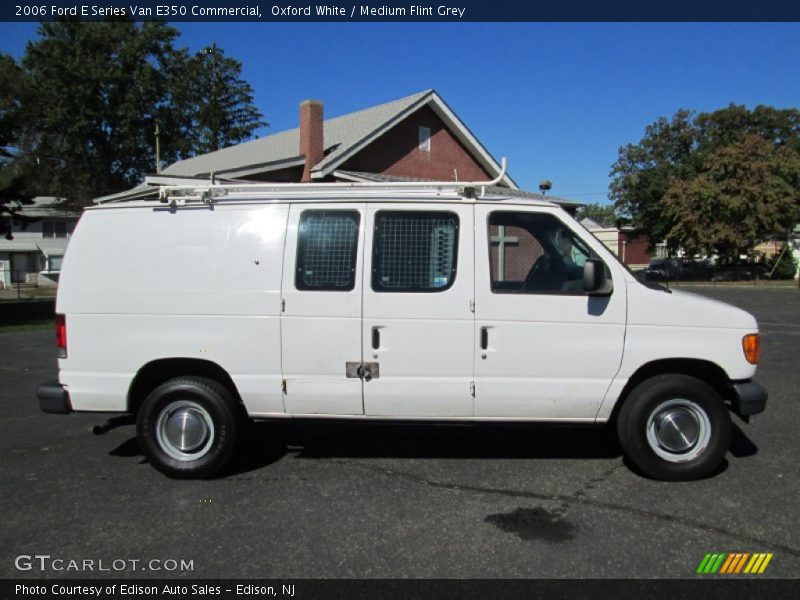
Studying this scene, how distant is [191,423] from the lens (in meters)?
4.71

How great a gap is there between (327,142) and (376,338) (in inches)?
790

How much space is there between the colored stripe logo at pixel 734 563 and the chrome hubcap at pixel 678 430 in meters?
1.12

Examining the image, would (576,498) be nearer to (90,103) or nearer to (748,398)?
(748,398)

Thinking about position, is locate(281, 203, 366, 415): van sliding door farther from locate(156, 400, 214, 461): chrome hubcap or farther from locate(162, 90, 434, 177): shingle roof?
locate(162, 90, 434, 177): shingle roof

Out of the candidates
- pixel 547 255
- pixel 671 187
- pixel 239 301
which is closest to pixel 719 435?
pixel 547 255

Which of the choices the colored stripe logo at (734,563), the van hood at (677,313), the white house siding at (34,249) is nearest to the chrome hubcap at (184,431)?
the van hood at (677,313)

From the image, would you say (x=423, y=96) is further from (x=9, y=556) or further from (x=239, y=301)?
(x=9, y=556)

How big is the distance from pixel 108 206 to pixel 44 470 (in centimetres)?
220

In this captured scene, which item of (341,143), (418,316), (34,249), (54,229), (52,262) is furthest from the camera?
(54,229)

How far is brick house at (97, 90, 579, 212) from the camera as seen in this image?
21.0 m

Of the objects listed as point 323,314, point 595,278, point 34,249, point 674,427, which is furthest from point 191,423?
point 34,249

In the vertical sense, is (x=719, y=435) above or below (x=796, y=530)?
above

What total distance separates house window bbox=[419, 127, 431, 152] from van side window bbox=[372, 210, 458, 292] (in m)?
21.1

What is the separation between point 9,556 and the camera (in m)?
3.52
